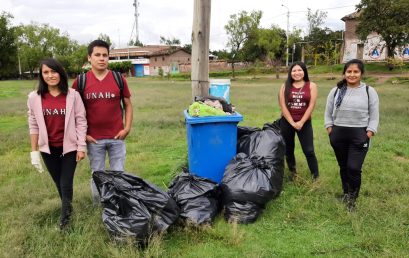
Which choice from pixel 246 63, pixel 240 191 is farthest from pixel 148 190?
pixel 246 63

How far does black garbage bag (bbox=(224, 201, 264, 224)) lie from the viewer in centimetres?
358

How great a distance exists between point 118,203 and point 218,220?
3.38ft

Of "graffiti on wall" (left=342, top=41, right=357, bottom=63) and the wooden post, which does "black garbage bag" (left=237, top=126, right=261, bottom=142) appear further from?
"graffiti on wall" (left=342, top=41, right=357, bottom=63)

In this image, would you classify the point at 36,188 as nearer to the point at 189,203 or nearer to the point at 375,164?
the point at 189,203

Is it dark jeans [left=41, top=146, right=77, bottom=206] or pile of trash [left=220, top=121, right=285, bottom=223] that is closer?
dark jeans [left=41, top=146, right=77, bottom=206]

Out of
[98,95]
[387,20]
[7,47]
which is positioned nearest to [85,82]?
[98,95]

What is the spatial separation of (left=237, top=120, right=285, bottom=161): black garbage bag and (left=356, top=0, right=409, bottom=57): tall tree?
90.0 ft

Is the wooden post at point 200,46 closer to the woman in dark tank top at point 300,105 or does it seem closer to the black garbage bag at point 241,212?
the woman in dark tank top at point 300,105

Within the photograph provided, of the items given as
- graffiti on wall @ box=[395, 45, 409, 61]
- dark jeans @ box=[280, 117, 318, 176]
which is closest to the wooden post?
dark jeans @ box=[280, 117, 318, 176]

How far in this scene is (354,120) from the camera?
386 cm

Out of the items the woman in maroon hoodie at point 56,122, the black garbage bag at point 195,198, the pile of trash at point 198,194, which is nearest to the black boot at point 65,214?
the woman in maroon hoodie at point 56,122

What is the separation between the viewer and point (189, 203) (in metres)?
3.52

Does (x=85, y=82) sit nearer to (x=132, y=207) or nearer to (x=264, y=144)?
(x=132, y=207)

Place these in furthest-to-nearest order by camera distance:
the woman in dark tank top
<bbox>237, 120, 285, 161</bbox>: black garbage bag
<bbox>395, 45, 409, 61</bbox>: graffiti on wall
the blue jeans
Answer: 1. <bbox>395, 45, 409, 61</bbox>: graffiti on wall
2. the woman in dark tank top
3. <bbox>237, 120, 285, 161</bbox>: black garbage bag
4. the blue jeans
